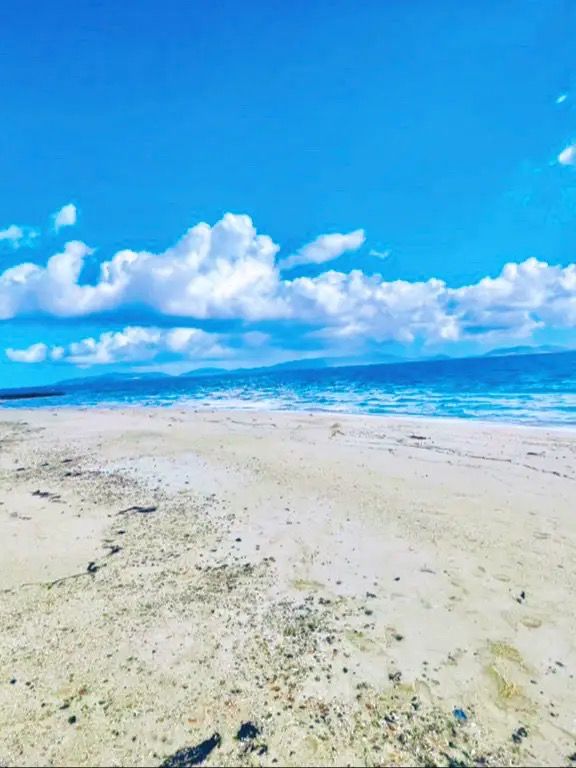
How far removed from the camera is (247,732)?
3445 mm

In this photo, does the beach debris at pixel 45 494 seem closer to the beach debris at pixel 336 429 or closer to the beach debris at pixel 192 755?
the beach debris at pixel 192 755

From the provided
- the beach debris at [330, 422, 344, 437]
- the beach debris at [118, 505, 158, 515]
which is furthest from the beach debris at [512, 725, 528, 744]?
the beach debris at [330, 422, 344, 437]

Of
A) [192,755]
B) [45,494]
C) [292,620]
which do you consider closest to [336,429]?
[45,494]

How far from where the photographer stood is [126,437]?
18.5 metres

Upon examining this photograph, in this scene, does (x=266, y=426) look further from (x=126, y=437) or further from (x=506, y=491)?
(x=506, y=491)

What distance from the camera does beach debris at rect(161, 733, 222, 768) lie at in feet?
10.5

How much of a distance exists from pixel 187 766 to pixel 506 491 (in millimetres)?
8599

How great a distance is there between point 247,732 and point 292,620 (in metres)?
1.53

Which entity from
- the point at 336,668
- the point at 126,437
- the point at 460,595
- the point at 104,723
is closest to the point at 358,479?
the point at 460,595

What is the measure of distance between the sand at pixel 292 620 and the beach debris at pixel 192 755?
7cm

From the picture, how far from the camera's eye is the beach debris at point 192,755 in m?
3.20

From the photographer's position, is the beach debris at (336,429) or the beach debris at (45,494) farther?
the beach debris at (336,429)

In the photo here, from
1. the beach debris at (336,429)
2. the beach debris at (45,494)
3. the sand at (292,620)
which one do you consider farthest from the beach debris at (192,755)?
the beach debris at (336,429)

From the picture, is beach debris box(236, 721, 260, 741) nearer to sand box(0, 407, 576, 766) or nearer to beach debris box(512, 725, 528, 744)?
sand box(0, 407, 576, 766)
